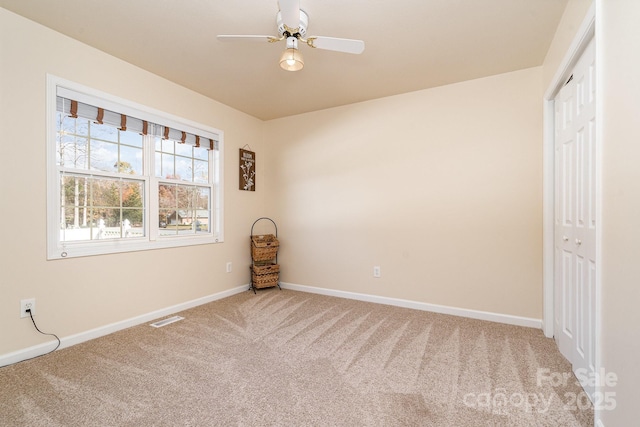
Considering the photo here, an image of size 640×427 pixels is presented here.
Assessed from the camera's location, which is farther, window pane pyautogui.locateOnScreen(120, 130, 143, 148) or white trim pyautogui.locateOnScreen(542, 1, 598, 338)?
window pane pyautogui.locateOnScreen(120, 130, 143, 148)

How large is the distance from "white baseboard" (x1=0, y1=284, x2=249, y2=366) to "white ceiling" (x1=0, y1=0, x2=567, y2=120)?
96.2 inches

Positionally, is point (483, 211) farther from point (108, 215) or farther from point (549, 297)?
point (108, 215)

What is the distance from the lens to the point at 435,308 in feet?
10.7

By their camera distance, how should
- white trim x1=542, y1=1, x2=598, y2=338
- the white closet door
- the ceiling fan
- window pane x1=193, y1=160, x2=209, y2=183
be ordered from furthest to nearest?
window pane x1=193, y1=160, x2=209, y2=183
white trim x1=542, y1=1, x2=598, y2=338
the ceiling fan
the white closet door

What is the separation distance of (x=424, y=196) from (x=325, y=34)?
1938mm

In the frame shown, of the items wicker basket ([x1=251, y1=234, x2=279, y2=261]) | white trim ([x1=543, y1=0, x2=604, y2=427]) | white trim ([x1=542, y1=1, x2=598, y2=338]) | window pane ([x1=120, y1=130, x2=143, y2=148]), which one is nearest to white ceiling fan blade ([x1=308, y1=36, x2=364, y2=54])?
white trim ([x1=543, y1=0, x2=604, y2=427])

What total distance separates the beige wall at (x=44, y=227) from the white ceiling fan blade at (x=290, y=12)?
74.7 inches

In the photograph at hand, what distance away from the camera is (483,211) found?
9.96 feet

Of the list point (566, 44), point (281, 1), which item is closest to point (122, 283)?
point (281, 1)

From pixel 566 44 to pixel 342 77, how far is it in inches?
70.4

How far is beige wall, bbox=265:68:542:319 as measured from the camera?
287 cm

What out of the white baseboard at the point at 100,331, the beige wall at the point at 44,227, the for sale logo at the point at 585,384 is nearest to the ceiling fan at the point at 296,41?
the beige wall at the point at 44,227

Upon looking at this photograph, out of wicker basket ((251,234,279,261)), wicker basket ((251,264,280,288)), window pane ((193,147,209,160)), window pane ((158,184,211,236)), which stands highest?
window pane ((193,147,209,160))

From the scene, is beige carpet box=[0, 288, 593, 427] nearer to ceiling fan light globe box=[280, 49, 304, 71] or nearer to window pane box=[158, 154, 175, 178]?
window pane box=[158, 154, 175, 178]
